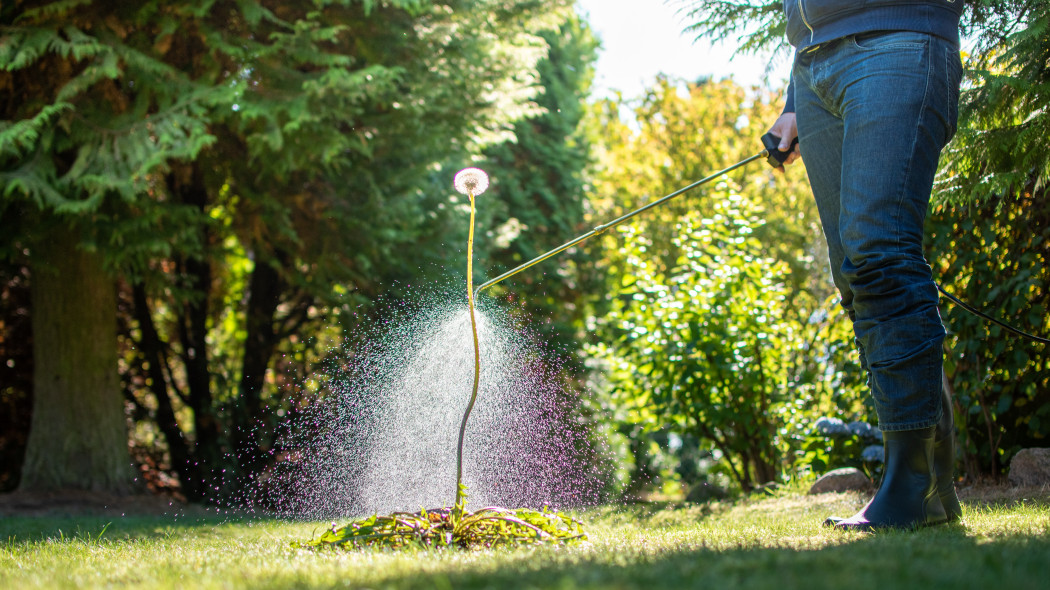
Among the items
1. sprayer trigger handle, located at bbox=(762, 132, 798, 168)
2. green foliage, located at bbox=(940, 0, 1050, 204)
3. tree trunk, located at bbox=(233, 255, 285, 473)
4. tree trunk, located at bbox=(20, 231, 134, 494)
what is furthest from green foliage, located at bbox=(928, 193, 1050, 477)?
tree trunk, located at bbox=(233, 255, 285, 473)

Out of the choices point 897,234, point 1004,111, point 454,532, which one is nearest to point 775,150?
point 897,234

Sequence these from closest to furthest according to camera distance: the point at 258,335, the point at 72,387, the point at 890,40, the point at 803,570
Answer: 1. the point at 803,570
2. the point at 890,40
3. the point at 72,387
4. the point at 258,335

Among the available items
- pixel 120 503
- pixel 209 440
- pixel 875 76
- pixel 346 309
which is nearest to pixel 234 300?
pixel 209 440

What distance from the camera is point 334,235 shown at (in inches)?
263

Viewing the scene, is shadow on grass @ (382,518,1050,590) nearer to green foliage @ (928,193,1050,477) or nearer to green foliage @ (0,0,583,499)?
green foliage @ (928,193,1050,477)

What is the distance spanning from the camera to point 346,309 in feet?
22.4

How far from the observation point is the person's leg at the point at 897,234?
2018 mm

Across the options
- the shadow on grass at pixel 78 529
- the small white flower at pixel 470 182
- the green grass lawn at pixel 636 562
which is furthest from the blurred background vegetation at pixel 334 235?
the small white flower at pixel 470 182

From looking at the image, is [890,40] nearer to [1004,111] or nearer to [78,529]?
[1004,111]

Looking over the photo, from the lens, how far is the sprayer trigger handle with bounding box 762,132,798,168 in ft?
8.94

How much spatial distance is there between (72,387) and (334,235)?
2.21m

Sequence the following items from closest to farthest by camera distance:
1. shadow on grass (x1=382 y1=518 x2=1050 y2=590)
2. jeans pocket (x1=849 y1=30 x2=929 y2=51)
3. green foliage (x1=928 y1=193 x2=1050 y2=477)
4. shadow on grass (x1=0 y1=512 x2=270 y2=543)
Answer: shadow on grass (x1=382 y1=518 x2=1050 y2=590), jeans pocket (x1=849 y1=30 x2=929 y2=51), shadow on grass (x1=0 y1=512 x2=270 y2=543), green foliage (x1=928 y1=193 x2=1050 y2=477)

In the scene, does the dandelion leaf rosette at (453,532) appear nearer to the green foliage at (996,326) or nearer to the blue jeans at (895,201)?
the blue jeans at (895,201)

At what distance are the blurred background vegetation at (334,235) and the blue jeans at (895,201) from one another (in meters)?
1.02
